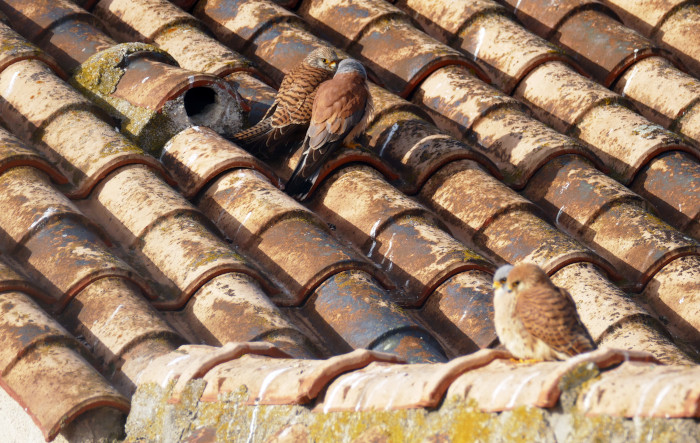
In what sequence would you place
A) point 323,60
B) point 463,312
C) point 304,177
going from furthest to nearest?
point 323,60 → point 304,177 → point 463,312

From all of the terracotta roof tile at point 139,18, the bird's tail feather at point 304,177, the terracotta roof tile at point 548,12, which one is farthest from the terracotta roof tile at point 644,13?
the terracotta roof tile at point 139,18

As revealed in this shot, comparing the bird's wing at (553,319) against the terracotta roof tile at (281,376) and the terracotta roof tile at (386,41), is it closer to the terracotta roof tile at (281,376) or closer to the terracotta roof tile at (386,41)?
the terracotta roof tile at (281,376)

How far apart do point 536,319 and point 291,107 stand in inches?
89.3

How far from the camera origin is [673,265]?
3.89m

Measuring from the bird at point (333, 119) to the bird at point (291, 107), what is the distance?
0.06m

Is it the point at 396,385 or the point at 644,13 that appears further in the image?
the point at 644,13

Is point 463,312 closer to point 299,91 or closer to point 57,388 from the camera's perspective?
point 57,388

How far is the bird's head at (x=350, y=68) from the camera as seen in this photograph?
4738 millimetres

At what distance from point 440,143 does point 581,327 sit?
70.5 inches

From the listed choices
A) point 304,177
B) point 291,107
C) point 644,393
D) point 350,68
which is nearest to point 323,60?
point 350,68

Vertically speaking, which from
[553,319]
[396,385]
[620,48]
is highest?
[620,48]

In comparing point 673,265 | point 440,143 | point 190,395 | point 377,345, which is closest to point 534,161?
point 440,143

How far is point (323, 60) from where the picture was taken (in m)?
4.93

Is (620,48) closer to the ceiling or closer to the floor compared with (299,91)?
closer to the ceiling
